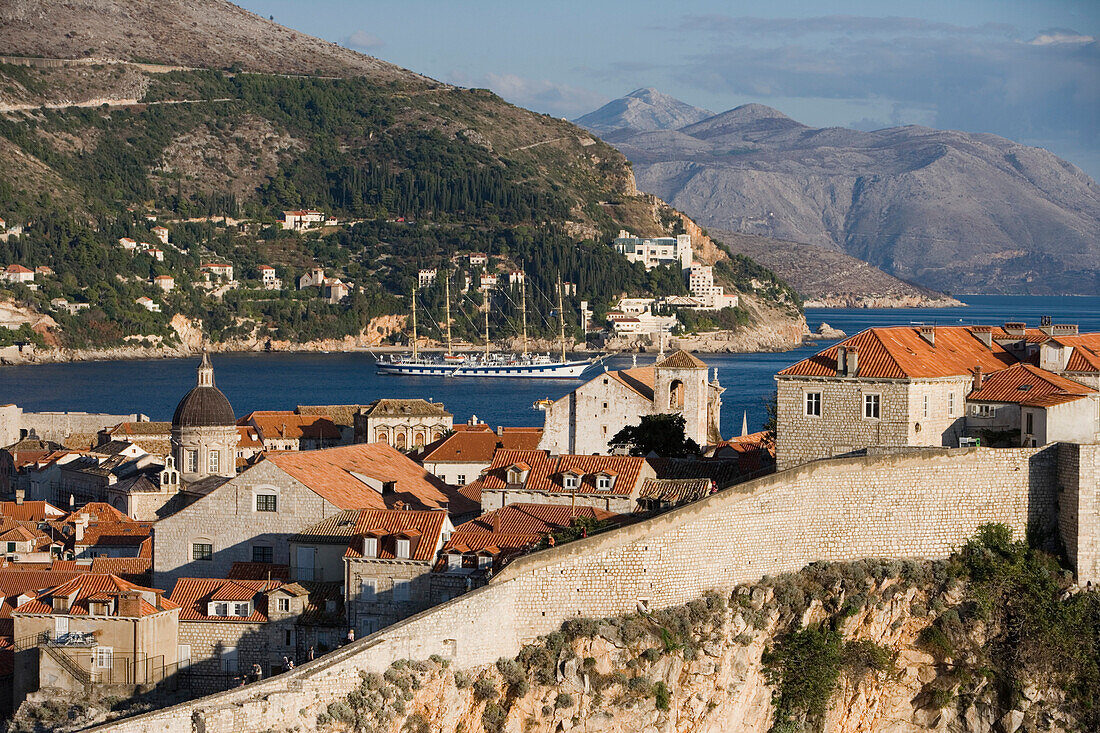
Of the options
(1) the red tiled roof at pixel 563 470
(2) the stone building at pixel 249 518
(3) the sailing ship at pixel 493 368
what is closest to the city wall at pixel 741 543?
(1) the red tiled roof at pixel 563 470

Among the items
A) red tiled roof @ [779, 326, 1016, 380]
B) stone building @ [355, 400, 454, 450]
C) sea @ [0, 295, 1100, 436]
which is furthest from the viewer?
sea @ [0, 295, 1100, 436]

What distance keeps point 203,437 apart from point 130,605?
898 inches

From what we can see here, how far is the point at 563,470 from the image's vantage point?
3681 centimetres

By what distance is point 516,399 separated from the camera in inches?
5468

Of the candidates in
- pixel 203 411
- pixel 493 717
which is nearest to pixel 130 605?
pixel 493 717

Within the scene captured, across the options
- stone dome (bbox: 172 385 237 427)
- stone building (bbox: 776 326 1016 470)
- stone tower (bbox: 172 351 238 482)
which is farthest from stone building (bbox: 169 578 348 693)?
stone dome (bbox: 172 385 237 427)

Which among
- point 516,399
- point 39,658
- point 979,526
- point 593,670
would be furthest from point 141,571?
point 516,399

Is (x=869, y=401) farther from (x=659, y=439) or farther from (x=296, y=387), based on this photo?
(x=296, y=387)

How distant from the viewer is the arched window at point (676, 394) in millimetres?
51688

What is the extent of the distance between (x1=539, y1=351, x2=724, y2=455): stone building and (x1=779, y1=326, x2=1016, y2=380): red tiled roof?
1567 centimetres

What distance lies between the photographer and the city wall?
24.7 m

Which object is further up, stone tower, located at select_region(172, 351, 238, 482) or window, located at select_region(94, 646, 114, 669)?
stone tower, located at select_region(172, 351, 238, 482)

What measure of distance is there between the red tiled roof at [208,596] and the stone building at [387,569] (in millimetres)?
1496

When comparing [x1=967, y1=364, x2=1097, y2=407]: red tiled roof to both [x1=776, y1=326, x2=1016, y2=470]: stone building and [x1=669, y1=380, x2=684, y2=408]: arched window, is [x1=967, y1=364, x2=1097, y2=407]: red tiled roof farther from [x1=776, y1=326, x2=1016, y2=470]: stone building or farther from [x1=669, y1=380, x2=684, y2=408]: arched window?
[x1=669, y1=380, x2=684, y2=408]: arched window
